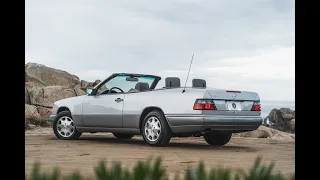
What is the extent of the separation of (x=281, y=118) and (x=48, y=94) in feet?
31.2

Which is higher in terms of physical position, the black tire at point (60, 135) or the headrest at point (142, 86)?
the headrest at point (142, 86)

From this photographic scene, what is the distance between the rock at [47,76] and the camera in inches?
852

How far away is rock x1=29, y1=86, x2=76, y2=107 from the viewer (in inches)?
717

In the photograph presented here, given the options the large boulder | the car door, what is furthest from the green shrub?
the large boulder

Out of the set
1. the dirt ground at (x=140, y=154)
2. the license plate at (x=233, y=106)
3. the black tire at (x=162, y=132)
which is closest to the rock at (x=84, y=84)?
the dirt ground at (x=140, y=154)

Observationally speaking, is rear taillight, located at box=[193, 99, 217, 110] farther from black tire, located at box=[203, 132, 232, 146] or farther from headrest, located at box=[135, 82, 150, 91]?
black tire, located at box=[203, 132, 232, 146]

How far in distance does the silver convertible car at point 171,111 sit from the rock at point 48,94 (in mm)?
7368

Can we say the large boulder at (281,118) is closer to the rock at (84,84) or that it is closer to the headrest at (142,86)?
the rock at (84,84)

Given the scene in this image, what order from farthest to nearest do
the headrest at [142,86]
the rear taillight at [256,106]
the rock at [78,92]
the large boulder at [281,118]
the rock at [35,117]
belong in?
1. the large boulder at [281,118]
2. the rock at [78,92]
3. the rock at [35,117]
4. the headrest at [142,86]
5. the rear taillight at [256,106]

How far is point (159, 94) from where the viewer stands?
10.0m
